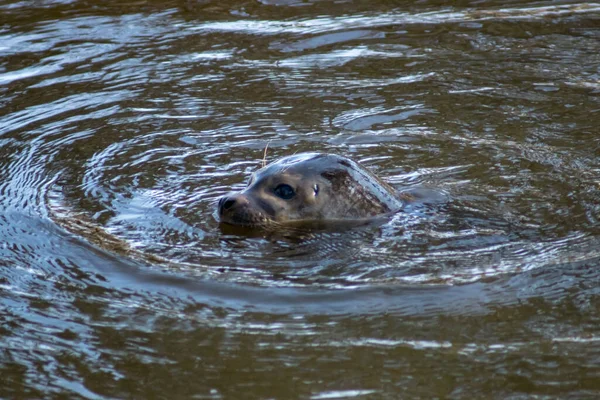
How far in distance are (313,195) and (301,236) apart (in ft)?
1.03

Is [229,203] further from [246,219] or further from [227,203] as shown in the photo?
[246,219]

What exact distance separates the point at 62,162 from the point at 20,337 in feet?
8.15

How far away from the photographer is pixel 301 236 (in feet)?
16.2

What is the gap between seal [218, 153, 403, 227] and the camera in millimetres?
5129

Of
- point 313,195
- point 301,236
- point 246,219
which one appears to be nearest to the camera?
point 301,236

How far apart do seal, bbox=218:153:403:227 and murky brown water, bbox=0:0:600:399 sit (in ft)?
0.61

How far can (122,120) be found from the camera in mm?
6840

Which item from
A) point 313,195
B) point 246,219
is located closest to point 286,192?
point 313,195

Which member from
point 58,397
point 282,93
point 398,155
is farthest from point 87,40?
point 58,397

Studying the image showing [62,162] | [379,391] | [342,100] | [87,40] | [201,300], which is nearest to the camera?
[379,391]

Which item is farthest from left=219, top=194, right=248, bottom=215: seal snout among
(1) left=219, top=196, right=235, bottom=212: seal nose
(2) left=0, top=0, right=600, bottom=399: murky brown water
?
(2) left=0, top=0, right=600, bottom=399: murky brown water

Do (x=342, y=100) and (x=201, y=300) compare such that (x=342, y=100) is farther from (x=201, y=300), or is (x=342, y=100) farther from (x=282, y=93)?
(x=201, y=300)

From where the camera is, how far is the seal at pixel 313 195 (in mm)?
5129

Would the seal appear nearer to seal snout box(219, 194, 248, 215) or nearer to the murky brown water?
seal snout box(219, 194, 248, 215)
